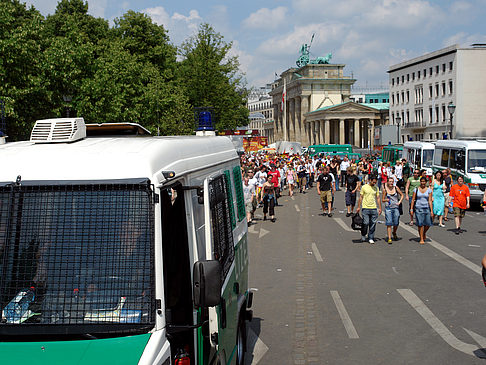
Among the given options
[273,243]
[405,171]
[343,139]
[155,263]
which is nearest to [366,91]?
[343,139]

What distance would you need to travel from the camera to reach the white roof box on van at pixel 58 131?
460cm

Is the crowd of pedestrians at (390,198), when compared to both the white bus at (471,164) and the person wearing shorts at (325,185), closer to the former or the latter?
the person wearing shorts at (325,185)

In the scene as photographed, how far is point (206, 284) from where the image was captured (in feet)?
12.4

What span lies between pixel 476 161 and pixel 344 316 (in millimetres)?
19316

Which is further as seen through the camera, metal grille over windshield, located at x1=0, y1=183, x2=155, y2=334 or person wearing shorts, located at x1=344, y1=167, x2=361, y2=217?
person wearing shorts, located at x1=344, y1=167, x2=361, y2=217

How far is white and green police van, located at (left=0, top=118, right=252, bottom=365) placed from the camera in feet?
11.7

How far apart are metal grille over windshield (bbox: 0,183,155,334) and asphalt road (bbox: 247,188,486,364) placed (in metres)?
4.06

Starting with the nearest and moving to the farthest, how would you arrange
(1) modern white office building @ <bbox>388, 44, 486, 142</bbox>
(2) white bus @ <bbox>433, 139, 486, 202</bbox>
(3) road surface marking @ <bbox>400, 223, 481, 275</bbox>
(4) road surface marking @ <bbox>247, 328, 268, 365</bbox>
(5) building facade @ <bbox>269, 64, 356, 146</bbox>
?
(4) road surface marking @ <bbox>247, 328, 268, 365</bbox> → (3) road surface marking @ <bbox>400, 223, 481, 275</bbox> → (2) white bus @ <bbox>433, 139, 486, 202</bbox> → (1) modern white office building @ <bbox>388, 44, 486, 142</bbox> → (5) building facade @ <bbox>269, 64, 356, 146</bbox>

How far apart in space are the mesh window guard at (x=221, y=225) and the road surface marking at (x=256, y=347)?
1.95 meters

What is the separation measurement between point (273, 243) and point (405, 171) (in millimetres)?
18829

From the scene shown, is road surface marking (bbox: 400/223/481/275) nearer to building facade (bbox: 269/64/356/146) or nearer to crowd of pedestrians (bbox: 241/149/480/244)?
crowd of pedestrians (bbox: 241/149/480/244)

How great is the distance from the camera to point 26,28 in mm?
29141

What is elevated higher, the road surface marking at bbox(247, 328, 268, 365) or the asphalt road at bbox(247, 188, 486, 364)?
the road surface marking at bbox(247, 328, 268, 365)

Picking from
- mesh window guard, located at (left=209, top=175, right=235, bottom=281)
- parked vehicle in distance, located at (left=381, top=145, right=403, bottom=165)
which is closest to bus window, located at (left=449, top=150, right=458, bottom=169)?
parked vehicle in distance, located at (left=381, top=145, right=403, bottom=165)
